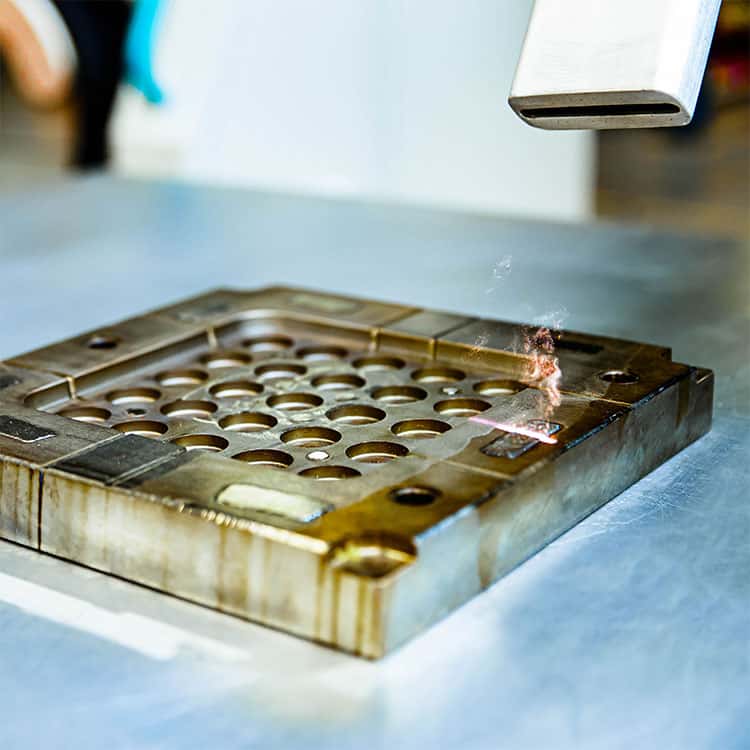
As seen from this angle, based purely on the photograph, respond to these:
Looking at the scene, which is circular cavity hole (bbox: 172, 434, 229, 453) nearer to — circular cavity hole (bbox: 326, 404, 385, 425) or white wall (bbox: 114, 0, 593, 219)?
circular cavity hole (bbox: 326, 404, 385, 425)

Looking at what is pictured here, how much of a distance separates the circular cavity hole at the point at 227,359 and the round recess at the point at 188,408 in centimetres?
9

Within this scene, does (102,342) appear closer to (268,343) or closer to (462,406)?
(268,343)

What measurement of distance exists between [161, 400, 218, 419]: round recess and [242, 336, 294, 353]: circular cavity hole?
141mm

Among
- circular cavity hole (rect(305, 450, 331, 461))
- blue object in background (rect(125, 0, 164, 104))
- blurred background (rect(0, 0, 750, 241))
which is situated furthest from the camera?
blurred background (rect(0, 0, 750, 241))

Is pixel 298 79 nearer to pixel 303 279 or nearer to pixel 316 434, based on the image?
pixel 303 279

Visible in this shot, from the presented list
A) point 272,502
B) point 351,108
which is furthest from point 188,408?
point 351,108

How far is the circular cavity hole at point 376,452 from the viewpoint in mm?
701

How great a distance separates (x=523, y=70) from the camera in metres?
0.64

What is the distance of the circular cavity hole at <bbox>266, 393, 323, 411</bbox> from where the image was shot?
797 millimetres

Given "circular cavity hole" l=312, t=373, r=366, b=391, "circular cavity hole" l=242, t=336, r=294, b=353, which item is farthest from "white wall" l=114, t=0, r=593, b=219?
"circular cavity hole" l=312, t=373, r=366, b=391

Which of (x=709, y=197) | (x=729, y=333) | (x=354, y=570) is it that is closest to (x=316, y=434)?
(x=354, y=570)

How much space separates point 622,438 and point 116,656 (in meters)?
0.31

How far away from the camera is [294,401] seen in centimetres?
81

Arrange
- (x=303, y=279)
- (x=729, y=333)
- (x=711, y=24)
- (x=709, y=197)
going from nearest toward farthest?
(x=711, y=24) → (x=729, y=333) → (x=303, y=279) → (x=709, y=197)
